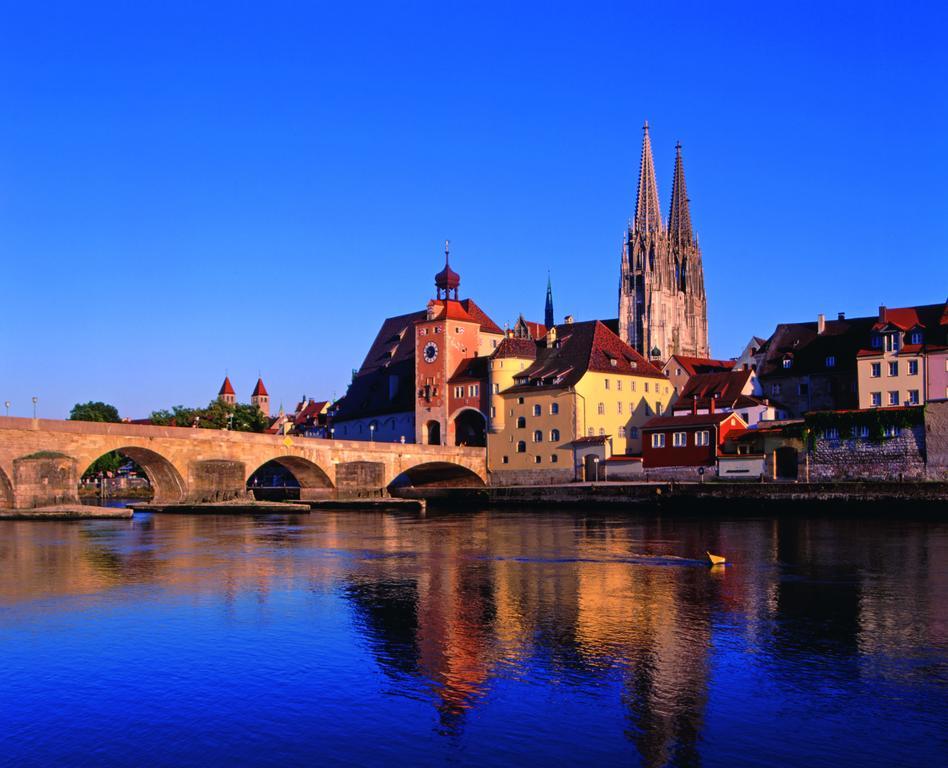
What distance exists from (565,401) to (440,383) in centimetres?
1594

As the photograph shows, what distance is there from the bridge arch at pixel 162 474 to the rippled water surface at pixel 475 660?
103 feet

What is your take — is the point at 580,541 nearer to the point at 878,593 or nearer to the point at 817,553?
the point at 817,553

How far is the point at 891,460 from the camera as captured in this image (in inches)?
2867

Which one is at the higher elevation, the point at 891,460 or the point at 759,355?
the point at 759,355

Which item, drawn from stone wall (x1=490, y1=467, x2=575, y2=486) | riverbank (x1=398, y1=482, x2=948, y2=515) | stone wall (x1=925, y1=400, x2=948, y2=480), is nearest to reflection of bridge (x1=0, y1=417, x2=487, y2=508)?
stone wall (x1=490, y1=467, x2=575, y2=486)

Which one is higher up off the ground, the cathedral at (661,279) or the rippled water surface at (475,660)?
the cathedral at (661,279)

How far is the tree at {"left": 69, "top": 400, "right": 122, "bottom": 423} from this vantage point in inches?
5423

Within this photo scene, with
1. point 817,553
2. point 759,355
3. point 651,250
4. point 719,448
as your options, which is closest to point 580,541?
point 817,553

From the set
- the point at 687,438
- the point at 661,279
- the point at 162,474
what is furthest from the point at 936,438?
the point at 661,279

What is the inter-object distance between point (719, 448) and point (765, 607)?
185 feet

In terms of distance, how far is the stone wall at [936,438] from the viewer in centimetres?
7069

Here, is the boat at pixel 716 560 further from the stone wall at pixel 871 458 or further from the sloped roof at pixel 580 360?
the sloped roof at pixel 580 360

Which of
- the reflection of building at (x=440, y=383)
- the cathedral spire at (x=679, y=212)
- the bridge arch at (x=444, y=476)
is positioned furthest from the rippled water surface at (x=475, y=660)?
the cathedral spire at (x=679, y=212)

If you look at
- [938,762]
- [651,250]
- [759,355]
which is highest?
[651,250]
